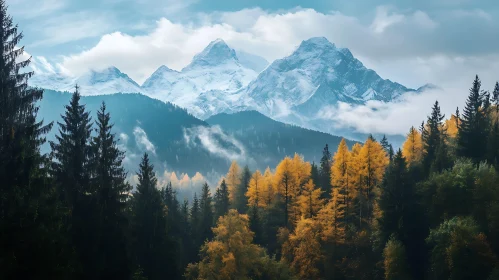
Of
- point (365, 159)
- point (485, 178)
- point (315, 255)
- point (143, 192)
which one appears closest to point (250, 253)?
point (315, 255)

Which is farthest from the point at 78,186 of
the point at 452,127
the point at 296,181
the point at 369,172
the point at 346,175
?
the point at 452,127

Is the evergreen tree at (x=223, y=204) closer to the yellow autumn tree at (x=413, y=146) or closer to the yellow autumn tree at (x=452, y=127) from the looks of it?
the yellow autumn tree at (x=413, y=146)

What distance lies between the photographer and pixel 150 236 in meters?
43.6

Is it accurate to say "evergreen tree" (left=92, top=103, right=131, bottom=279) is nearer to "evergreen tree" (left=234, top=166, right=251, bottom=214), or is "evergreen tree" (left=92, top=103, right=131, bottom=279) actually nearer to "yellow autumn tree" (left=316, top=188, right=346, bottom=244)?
"yellow autumn tree" (left=316, top=188, right=346, bottom=244)

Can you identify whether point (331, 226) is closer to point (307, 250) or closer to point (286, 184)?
point (307, 250)

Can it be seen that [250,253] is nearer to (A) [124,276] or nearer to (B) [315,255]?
(B) [315,255]

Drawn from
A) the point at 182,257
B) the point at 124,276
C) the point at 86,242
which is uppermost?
the point at 86,242

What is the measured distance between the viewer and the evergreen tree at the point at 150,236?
1671 inches

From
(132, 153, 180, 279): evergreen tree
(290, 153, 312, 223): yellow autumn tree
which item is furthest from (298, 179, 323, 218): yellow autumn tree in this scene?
(132, 153, 180, 279): evergreen tree

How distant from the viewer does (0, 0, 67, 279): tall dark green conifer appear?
792 inches

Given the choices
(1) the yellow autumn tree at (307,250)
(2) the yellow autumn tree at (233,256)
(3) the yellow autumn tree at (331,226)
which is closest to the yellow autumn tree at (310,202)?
(3) the yellow autumn tree at (331,226)

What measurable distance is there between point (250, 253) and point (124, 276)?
22084 mm

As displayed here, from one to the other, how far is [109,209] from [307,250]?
97.7ft

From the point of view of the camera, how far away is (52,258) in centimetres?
2091
